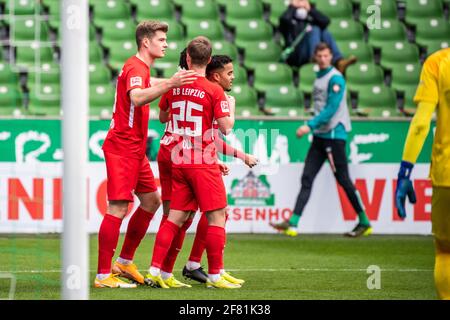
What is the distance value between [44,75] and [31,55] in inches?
17.2

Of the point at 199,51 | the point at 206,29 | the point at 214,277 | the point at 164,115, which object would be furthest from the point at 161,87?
the point at 206,29

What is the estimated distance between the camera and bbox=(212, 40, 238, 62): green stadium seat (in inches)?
565

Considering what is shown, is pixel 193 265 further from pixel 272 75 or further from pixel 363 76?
pixel 363 76

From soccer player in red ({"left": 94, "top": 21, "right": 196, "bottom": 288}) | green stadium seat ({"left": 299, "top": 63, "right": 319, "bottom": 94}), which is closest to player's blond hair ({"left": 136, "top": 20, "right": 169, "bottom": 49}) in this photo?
soccer player in red ({"left": 94, "top": 21, "right": 196, "bottom": 288})

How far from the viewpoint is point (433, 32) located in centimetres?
1539

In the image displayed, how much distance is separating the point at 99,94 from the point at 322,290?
6565 millimetres

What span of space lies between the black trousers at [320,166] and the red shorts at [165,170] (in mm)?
3736

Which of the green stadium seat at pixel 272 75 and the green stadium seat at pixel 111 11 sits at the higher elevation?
the green stadium seat at pixel 111 11

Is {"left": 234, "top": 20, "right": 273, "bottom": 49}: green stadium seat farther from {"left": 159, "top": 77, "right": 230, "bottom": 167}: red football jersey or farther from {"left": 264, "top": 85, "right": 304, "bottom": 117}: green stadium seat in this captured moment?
{"left": 159, "top": 77, "right": 230, "bottom": 167}: red football jersey

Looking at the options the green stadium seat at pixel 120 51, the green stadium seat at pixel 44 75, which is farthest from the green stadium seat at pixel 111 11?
the green stadium seat at pixel 44 75

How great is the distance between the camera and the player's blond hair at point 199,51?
753 centimetres

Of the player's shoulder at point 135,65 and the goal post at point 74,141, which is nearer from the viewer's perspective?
the goal post at point 74,141

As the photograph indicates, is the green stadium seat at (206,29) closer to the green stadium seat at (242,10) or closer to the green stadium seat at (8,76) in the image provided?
Result: the green stadium seat at (242,10)

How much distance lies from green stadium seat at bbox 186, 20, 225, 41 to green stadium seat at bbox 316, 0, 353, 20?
159 cm
